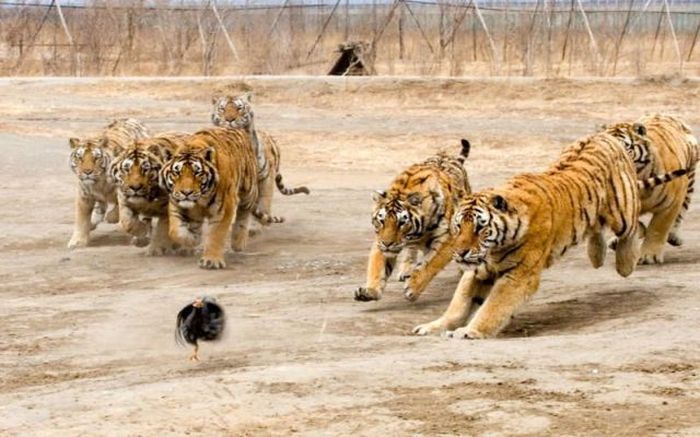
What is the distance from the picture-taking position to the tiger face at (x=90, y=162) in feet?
37.8

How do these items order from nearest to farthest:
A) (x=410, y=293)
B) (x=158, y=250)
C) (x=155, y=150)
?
1. (x=410, y=293)
2. (x=155, y=150)
3. (x=158, y=250)

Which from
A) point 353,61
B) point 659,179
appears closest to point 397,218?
point 659,179

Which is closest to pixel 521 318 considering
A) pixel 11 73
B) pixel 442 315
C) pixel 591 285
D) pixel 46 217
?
pixel 442 315

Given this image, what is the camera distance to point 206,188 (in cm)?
1027

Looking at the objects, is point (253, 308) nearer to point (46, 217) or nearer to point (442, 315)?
point (442, 315)

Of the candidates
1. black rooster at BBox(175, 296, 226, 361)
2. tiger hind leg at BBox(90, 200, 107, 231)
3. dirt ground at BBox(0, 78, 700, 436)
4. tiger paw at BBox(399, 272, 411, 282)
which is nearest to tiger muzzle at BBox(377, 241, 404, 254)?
dirt ground at BBox(0, 78, 700, 436)

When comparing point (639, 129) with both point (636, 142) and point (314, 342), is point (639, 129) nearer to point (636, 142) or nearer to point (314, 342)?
point (636, 142)

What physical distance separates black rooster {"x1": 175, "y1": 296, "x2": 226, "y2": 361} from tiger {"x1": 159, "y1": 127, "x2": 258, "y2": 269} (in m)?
3.14

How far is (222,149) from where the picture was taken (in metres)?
10.7

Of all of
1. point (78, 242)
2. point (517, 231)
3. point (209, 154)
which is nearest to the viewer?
point (517, 231)

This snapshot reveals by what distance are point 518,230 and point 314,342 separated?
1.20 meters

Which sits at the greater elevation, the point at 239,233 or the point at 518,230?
the point at 518,230

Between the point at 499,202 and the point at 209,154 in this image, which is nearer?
the point at 499,202

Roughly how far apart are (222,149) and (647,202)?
9.98 feet
